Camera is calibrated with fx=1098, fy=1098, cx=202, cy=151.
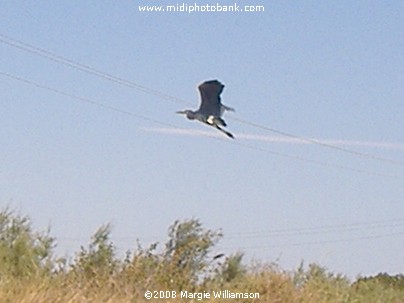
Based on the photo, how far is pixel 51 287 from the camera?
430 inches

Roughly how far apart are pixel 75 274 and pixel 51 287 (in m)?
1.88

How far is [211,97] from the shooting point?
12.8m

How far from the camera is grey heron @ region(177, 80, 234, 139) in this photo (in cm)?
1263

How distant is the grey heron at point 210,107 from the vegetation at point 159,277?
1942 millimetres

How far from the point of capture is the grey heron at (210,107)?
497 inches

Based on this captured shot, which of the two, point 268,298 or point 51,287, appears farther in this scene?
point 268,298

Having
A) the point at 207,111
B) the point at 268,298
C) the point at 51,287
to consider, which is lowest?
the point at 51,287

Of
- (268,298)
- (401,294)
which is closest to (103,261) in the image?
(268,298)

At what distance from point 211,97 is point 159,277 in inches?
91.4

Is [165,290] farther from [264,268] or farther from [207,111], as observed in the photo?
[264,268]

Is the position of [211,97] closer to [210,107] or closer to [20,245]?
[210,107]

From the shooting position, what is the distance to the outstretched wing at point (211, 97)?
41.4 ft

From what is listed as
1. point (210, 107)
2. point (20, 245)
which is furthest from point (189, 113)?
point (20, 245)

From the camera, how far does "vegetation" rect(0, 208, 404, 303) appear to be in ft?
36.8
